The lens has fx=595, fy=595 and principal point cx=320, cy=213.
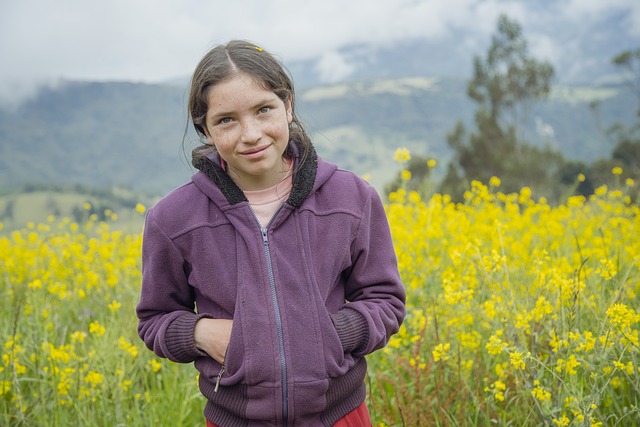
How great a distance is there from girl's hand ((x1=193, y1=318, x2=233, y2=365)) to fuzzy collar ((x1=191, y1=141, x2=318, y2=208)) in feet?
1.02

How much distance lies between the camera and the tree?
27578 mm

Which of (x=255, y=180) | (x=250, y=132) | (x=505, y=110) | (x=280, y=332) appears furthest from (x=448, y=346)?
(x=505, y=110)

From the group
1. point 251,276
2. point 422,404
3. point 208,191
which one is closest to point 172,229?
point 208,191

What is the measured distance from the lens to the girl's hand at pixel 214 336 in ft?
4.86

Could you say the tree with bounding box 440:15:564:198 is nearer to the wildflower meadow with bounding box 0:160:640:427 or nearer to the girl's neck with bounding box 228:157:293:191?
the wildflower meadow with bounding box 0:160:640:427

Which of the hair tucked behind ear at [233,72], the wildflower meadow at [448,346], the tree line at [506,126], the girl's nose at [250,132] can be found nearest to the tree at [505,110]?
the tree line at [506,126]

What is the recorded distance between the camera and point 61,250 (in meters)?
4.85

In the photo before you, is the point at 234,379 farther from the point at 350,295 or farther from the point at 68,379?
the point at 68,379

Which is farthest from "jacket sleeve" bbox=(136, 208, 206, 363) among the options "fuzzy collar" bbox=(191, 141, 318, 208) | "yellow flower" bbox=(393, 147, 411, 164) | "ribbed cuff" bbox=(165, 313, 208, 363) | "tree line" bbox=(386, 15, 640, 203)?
"tree line" bbox=(386, 15, 640, 203)

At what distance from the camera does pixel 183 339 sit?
1515mm

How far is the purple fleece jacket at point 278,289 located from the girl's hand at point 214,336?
0.02m

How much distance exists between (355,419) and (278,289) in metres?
0.45

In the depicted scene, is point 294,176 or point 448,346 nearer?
point 294,176

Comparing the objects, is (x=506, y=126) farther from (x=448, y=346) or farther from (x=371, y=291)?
(x=371, y=291)
